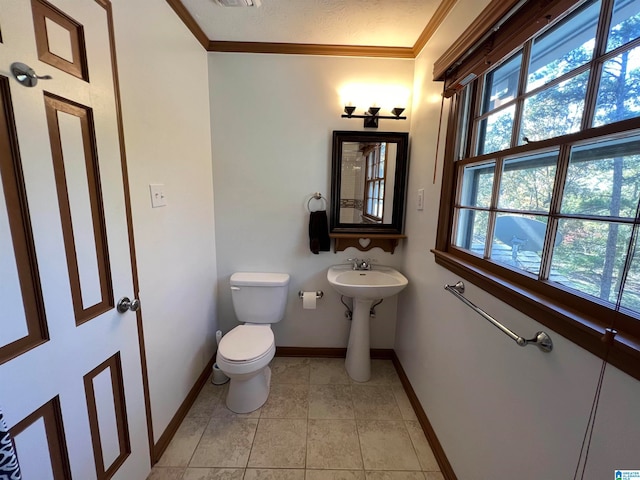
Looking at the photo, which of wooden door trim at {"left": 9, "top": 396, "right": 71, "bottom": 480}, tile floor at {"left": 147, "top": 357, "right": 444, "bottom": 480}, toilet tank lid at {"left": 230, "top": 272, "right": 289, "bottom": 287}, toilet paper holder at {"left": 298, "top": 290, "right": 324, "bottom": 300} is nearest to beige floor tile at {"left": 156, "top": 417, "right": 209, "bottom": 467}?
tile floor at {"left": 147, "top": 357, "right": 444, "bottom": 480}

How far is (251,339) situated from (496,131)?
177 cm

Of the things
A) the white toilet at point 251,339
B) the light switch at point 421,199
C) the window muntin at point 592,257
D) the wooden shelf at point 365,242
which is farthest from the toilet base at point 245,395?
the window muntin at point 592,257

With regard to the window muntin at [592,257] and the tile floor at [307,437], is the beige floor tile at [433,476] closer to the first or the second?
the tile floor at [307,437]

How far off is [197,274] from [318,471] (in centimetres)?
133

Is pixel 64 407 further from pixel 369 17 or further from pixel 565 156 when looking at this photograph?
pixel 369 17

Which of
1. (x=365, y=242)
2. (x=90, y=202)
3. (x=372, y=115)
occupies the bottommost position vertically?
(x=365, y=242)

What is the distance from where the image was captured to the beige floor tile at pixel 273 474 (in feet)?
4.21

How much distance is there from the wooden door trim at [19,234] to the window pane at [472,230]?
5.29 ft

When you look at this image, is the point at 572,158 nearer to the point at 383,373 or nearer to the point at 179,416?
the point at 383,373

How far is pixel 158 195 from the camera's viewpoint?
4.30 feet

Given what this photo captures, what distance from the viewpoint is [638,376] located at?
54 centimetres

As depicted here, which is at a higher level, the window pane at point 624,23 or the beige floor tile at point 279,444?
the window pane at point 624,23

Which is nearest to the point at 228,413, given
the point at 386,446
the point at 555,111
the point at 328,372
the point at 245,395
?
the point at 245,395

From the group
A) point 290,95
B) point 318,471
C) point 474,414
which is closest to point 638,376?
point 474,414
